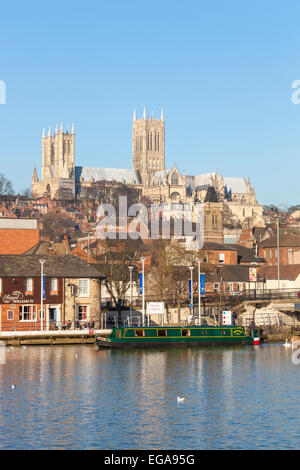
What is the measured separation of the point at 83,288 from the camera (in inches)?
3376

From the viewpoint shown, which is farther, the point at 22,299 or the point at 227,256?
the point at 227,256

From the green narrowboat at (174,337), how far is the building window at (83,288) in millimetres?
11208

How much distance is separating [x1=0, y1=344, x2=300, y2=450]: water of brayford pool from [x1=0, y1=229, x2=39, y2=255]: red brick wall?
42.0m

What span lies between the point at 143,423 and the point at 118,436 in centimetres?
306

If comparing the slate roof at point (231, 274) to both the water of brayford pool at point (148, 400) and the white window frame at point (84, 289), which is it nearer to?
the white window frame at point (84, 289)

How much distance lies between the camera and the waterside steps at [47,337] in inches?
2987

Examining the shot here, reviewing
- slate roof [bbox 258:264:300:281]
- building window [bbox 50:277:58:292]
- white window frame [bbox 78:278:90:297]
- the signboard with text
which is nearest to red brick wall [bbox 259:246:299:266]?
slate roof [bbox 258:264:300:281]

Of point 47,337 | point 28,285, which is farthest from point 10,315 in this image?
point 47,337

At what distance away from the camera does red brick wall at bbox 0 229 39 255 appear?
11206 cm

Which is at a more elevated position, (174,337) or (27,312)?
(27,312)

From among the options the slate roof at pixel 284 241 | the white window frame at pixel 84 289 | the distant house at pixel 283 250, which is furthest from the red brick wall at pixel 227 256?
the white window frame at pixel 84 289

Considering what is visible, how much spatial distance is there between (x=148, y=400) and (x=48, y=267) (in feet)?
127

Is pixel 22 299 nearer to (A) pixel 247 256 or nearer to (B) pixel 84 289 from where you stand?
(B) pixel 84 289
